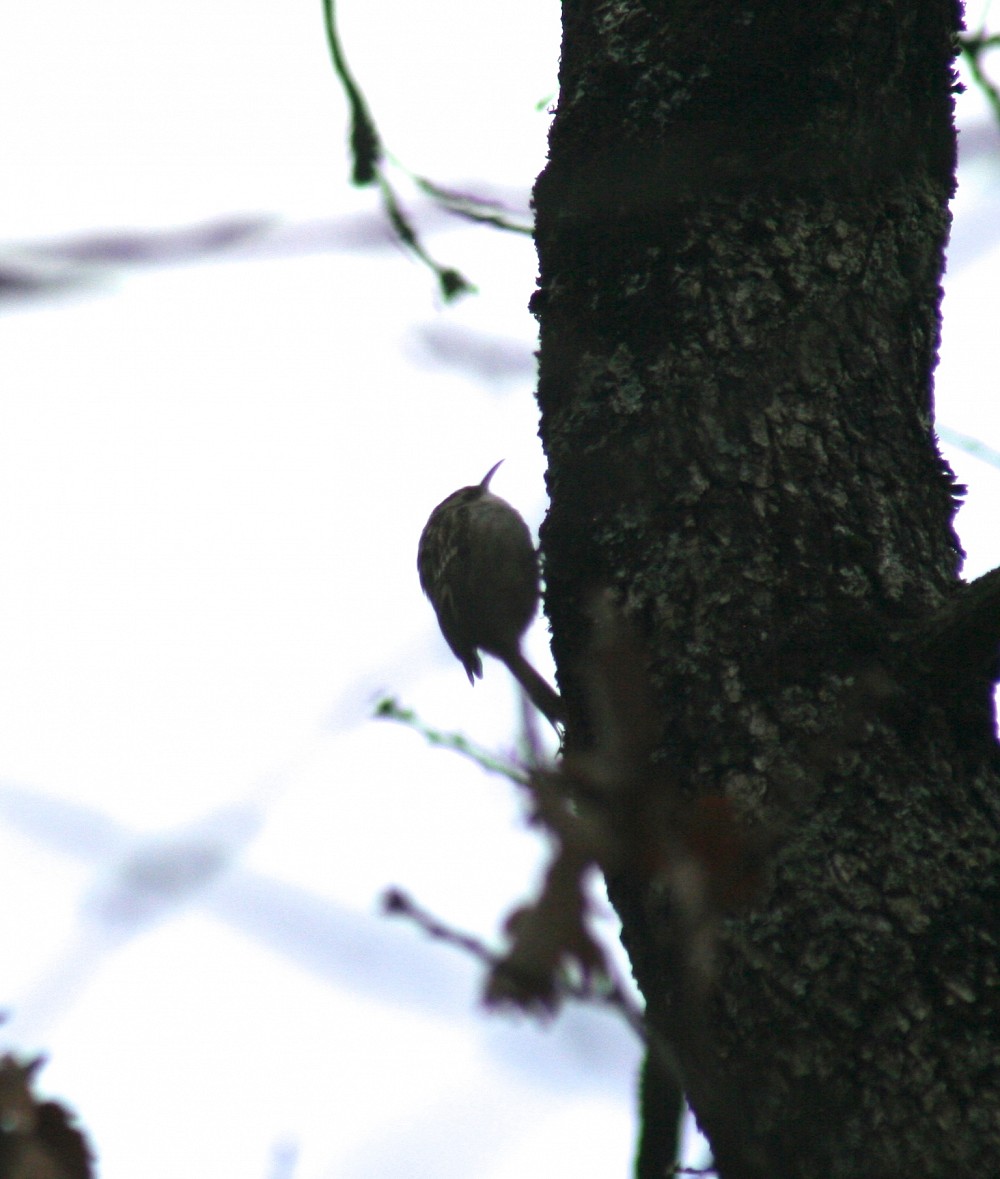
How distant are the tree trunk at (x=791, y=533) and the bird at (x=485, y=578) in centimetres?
310

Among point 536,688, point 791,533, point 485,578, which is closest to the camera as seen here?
Result: point 791,533

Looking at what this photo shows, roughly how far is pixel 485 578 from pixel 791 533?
3661mm

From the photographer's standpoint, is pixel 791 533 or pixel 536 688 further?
pixel 536 688

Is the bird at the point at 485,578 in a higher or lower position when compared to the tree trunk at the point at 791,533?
higher

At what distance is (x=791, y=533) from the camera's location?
234 centimetres

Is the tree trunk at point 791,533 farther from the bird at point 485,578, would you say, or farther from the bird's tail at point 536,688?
the bird at point 485,578

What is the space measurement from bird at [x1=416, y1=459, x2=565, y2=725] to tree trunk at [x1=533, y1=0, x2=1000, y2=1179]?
3.10 metres

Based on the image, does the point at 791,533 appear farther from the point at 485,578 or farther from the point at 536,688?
the point at 485,578

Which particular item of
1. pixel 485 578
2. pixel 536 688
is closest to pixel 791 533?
pixel 536 688

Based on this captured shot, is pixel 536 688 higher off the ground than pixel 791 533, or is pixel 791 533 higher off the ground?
pixel 536 688

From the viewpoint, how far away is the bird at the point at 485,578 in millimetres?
5887

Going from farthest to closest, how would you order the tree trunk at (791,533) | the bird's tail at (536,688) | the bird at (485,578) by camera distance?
the bird at (485,578) < the bird's tail at (536,688) < the tree trunk at (791,533)

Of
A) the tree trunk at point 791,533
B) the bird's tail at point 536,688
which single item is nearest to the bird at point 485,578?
the bird's tail at point 536,688

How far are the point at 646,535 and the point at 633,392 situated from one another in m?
0.27
